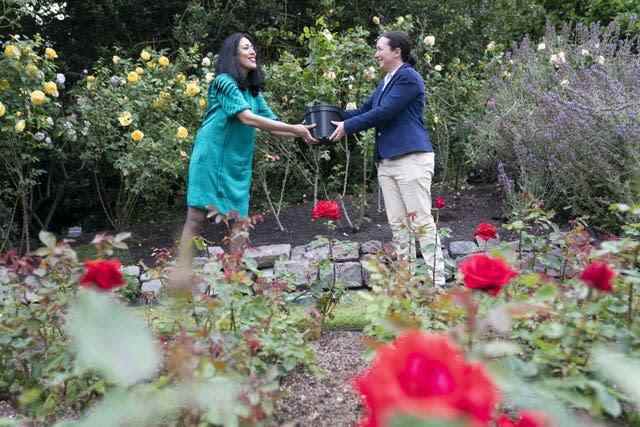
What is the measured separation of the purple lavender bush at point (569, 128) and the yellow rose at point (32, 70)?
354 centimetres

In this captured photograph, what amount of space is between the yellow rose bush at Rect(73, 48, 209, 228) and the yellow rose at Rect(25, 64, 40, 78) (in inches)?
26.7

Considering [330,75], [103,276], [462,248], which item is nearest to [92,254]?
[330,75]

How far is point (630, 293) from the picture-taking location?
1.64m

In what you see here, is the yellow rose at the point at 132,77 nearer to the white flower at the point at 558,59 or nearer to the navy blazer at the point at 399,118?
the navy blazer at the point at 399,118

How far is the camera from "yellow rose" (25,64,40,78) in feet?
14.8

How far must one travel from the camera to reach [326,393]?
2135mm

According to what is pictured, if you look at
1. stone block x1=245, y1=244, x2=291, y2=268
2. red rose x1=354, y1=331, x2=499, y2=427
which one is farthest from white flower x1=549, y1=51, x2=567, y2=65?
red rose x1=354, y1=331, x2=499, y2=427

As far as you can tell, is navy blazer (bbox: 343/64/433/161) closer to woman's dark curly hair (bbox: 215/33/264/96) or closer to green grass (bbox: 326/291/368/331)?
woman's dark curly hair (bbox: 215/33/264/96)

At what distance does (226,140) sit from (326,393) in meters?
1.88

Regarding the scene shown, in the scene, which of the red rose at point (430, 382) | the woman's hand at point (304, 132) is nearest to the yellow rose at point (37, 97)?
the woman's hand at point (304, 132)

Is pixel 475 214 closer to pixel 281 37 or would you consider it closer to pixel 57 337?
pixel 57 337

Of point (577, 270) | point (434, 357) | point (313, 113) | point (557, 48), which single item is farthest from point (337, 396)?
point (557, 48)

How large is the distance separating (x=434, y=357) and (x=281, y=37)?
8714mm

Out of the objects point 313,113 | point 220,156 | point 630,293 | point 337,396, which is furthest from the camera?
point 313,113
